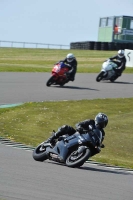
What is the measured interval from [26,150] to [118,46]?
148 ft

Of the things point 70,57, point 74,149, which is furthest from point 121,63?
point 74,149

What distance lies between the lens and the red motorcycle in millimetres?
28297

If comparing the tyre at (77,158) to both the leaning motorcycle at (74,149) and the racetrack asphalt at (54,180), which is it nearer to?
the leaning motorcycle at (74,149)

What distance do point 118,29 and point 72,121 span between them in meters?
45.9

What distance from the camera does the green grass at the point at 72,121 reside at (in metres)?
16.0

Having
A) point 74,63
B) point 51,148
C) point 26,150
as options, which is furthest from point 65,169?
point 74,63

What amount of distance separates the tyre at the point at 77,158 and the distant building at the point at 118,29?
53226 mm

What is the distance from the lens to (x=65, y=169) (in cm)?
1125

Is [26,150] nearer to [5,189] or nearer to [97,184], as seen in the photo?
[97,184]

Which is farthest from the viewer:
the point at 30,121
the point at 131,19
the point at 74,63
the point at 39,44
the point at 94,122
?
the point at 39,44

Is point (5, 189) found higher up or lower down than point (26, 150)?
higher up

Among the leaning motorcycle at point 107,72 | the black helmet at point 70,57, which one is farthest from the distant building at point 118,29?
the black helmet at point 70,57

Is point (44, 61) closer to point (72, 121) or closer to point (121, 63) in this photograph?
point (121, 63)

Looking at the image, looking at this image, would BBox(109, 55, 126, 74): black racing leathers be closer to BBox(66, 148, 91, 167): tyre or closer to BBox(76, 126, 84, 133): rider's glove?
BBox(76, 126, 84, 133): rider's glove
